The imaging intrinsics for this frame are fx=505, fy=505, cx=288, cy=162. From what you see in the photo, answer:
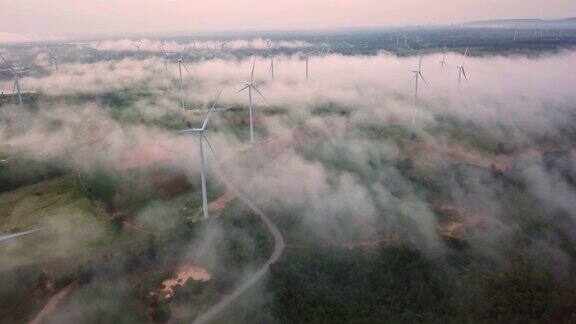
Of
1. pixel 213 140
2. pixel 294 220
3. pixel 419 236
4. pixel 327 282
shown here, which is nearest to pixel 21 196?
pixel 213 140

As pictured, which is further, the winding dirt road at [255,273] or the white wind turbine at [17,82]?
the white wind turbine at [17,82]

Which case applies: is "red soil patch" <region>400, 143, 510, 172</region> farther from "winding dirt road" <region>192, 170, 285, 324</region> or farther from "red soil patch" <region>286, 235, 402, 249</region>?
"winding dirt road" <region>192, 170, 285, 324</region>

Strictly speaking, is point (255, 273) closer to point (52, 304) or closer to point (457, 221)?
point (52, 304)

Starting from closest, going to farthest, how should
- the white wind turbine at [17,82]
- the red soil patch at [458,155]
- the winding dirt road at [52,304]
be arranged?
the winding dirt road at [52,304] → the red soil patch at [458,155] → the white wind turbine at [17,82]

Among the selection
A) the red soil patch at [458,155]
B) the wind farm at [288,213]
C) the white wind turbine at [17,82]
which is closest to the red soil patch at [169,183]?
the wind farm at [288,213]

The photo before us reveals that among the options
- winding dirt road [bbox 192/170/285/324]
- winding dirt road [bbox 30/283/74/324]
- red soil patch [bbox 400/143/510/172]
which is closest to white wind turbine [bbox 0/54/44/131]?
winding dirt road [bbox 192/170/285/324]

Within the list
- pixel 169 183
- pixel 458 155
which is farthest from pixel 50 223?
pixel 458 155

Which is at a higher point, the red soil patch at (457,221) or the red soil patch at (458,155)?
the red soil patch at (458,155)

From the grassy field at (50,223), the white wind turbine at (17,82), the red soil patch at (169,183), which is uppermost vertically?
the white wind turbine at (17,82)

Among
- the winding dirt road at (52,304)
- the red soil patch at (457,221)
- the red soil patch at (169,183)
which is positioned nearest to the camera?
the winding dirt road at (52,304)

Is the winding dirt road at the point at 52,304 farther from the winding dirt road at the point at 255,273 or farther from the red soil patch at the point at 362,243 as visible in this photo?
the red soil patch at the point at 362,243

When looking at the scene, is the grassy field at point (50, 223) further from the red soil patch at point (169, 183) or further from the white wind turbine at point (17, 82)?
the white wind turbine at point (17, 82)

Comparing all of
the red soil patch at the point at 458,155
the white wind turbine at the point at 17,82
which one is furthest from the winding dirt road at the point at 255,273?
the white wind turbine at the point at 17,82
